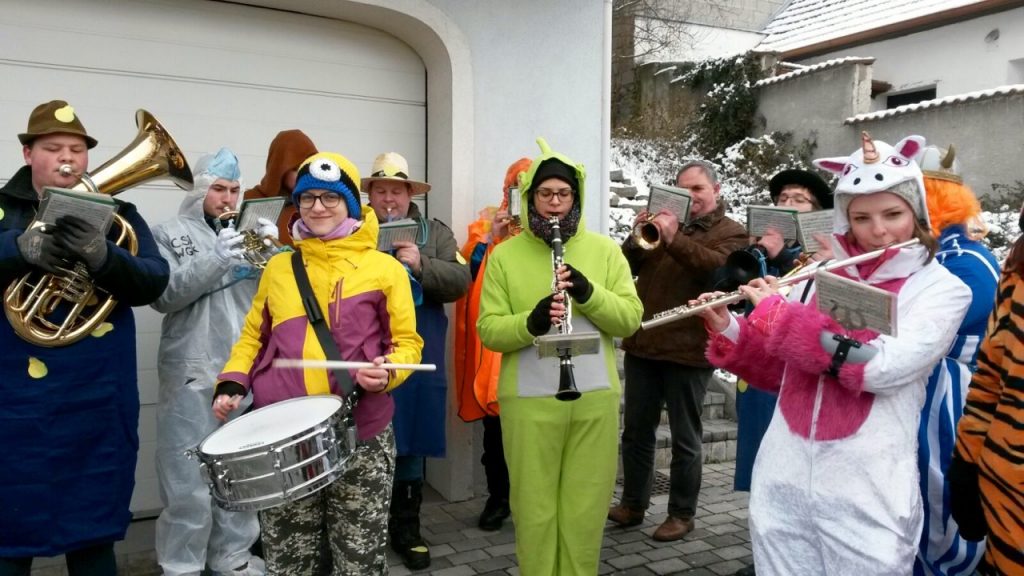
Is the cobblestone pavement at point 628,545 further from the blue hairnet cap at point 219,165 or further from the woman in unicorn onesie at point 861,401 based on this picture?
the blue hairnet cap at point 219,165

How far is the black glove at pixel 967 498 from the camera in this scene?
7.65ft

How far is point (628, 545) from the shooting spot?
15.7ft

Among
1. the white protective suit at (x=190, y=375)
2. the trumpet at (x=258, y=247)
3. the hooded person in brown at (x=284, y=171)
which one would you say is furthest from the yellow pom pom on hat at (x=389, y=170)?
the trumpet at (x=258, y=247)

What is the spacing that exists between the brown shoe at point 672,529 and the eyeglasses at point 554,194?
2415mm

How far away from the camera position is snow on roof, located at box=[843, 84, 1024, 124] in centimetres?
1209

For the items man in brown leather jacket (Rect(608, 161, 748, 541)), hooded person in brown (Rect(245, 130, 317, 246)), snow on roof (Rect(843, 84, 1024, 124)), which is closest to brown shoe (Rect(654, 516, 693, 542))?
man in brown leather jacket (Rect(608, 161, 748, 541))

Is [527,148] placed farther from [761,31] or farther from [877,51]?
[761,31]

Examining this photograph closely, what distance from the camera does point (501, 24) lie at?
5582 mm

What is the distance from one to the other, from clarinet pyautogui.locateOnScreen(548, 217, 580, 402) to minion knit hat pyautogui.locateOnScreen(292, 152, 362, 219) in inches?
35.0

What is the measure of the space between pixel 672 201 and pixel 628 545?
214cm

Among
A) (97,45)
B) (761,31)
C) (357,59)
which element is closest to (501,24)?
(357,59)

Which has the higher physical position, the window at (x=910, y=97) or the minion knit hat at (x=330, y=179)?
the window at (x=910, y=97)

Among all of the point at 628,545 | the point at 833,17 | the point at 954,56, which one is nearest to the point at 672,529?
the point at 628,545

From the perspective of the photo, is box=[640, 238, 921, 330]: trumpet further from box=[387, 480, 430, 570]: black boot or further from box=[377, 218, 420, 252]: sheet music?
box=[387, 480, 430, 570]: black boot
